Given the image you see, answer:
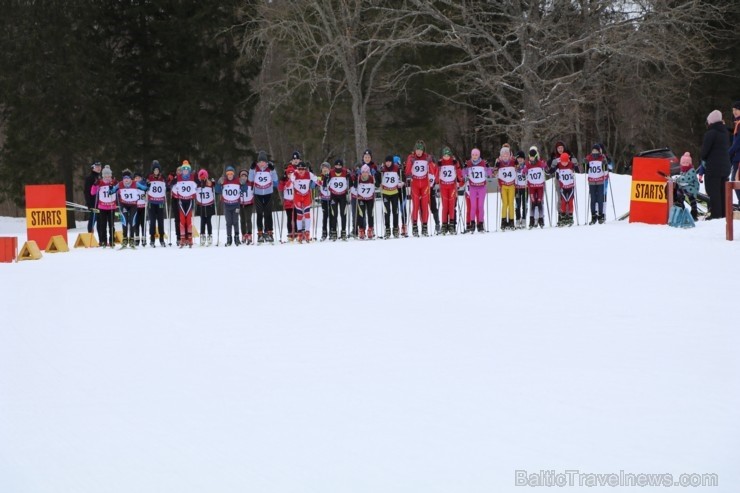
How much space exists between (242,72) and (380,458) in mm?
38589

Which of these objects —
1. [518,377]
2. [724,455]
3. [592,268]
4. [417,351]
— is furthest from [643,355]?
[592,268]

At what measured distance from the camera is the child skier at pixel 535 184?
68.3 feet

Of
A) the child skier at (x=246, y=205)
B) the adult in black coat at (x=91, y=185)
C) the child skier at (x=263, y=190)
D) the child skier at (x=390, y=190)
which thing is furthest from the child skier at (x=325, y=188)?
the adult in black coat at (x=91, y=185)

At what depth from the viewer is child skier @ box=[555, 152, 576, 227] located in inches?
828

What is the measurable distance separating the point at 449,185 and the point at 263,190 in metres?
3.64

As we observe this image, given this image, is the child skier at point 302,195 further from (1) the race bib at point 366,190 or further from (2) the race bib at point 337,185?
→ (1) the race bib at point 366,190

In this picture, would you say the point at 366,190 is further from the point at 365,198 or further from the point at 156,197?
the point at 156,197

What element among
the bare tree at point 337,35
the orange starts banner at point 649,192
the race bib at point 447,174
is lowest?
the orange starts banner at point 649,192

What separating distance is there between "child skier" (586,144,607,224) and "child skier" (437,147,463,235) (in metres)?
2.51

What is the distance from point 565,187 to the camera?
21.2m

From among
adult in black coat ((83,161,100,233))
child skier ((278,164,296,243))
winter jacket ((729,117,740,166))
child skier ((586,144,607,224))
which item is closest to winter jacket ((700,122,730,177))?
winter jacket ((729,117,740,166))

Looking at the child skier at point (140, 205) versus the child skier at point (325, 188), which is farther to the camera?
the child skier at point (140, 205)

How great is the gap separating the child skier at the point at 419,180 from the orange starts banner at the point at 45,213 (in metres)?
7.27

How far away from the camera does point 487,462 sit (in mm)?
5977
